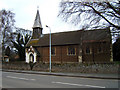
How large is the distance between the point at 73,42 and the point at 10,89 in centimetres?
2386

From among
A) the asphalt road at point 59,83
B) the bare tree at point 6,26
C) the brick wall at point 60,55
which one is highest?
the bare tree at point 6,26

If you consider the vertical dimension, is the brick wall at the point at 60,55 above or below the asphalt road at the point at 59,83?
above

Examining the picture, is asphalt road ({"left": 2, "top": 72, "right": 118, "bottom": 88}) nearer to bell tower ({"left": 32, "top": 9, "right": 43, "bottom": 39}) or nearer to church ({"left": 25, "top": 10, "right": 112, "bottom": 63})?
church ({"left": 25, "top": 10, "right": 112, "bottom": 63})

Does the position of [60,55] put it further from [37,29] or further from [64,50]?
[37,29]

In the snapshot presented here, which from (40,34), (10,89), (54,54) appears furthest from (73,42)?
(10,89)

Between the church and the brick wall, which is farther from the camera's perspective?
the brick wall

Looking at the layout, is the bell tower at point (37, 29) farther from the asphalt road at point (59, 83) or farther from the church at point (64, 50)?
the asphalt road at point (59, 83)

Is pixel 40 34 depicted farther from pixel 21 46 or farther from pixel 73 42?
pixel 73 42

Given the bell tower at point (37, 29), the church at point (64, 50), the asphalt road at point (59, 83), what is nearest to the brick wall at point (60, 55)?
the church at point (64, 50)

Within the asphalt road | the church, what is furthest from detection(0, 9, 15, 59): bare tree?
the asphalt road

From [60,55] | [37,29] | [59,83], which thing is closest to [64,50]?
[60,55]

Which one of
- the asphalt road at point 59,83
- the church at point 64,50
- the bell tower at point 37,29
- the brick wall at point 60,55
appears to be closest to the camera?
the asphalt road at point 59,83

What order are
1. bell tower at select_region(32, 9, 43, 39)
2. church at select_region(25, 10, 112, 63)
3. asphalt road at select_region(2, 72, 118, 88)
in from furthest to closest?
bell tower at select_region(32, 9, 43, 39) < church at select_region(25, 10, 112, 63) < asphalt road at select_region(2, 72, 118, 88)

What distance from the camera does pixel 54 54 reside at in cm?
3212
